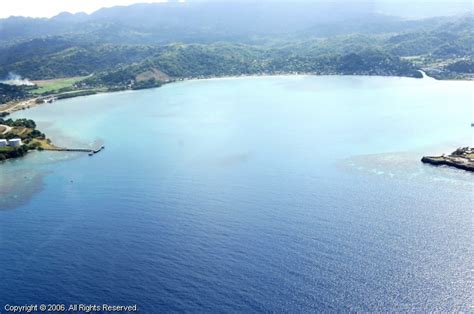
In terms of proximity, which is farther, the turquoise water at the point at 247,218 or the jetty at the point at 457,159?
the jetty at the point at 457,159

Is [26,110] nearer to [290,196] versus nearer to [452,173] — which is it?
[290,196]

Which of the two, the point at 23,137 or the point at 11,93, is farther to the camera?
the point at 11,93

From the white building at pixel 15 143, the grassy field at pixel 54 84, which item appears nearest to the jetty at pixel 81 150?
the white building at pixel 15 143

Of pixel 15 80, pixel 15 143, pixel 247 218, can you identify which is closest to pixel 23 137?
pixel 15 143

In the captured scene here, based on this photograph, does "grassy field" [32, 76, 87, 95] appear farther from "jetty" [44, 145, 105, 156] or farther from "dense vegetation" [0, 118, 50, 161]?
"jetty" [44, 145, 105, 156]

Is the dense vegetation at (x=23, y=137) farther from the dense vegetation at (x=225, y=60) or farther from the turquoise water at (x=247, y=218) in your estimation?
the dense vegetation at (x=225, y=60)

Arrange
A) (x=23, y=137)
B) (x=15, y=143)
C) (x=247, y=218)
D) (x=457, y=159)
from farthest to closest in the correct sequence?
(x=23, y=137), (x=15, y=143), (x=457, y=159), (x=247, y=218)

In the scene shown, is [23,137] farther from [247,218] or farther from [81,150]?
[247,218]
